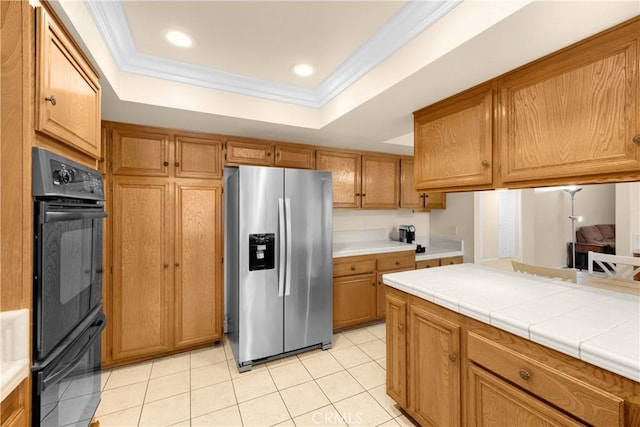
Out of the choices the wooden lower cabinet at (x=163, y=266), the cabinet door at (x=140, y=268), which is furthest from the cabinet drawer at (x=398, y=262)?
the cabinet door at (x=140, y=268)

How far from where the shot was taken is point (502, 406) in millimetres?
1199

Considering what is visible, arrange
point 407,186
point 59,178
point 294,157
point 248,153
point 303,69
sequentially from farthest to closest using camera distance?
point 407,186 → point 294,157 → point 248,153 → point 303,69 → point 59,178

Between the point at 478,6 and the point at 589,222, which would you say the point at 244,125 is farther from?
the point at 589,222

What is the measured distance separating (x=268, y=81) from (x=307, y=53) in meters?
0.52

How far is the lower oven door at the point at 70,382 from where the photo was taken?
2.95 feet

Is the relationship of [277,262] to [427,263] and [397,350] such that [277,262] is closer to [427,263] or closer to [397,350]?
[397,350]

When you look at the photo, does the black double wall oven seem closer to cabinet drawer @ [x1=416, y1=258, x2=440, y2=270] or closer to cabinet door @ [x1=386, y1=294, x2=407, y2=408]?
cabinet door @ [x1=386, y1=294, x2=407, y2=408]

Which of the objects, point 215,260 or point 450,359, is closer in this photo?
point 450,359

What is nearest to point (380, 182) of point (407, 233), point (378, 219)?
point (378, 219)

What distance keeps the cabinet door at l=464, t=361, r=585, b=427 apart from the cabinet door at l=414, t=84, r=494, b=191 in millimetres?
1067

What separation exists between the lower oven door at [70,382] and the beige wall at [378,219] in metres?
2.69

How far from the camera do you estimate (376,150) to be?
3.50 metres

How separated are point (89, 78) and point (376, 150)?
285cm

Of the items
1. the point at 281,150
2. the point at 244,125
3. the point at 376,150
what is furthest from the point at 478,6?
the point at 376,150
